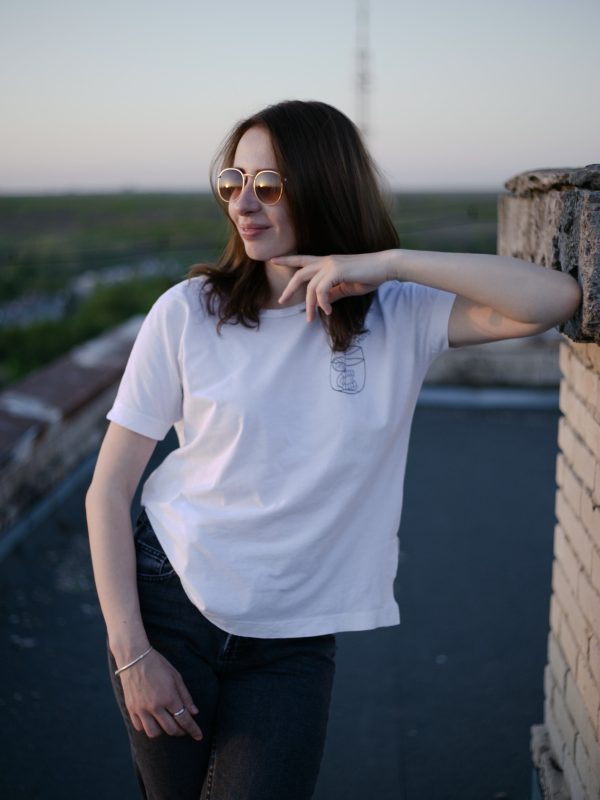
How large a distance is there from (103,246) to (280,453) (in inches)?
1513

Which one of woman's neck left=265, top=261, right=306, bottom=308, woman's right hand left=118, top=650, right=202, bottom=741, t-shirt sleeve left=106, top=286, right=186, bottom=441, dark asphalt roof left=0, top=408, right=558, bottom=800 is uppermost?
woman's neck left=265, top=261, right=306, bottom=308

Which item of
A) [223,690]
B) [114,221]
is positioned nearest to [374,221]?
[223,690]

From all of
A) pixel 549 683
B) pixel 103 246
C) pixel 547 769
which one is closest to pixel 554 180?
pixel 549 683

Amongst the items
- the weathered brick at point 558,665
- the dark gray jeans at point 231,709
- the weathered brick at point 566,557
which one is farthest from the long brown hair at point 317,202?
the weathered brick at point 558,665

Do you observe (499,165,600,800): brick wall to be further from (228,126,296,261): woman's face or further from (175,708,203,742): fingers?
(175,708,203,742): fingers

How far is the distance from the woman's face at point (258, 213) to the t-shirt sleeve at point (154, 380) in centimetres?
23

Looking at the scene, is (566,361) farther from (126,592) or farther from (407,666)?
(407,666)

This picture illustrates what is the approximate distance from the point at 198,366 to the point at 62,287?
30.7 m

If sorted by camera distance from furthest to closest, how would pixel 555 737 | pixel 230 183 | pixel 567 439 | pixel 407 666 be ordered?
1. pixel 407 666
2. pixel 555 737
3. pixel 567 439
4. pixel 230 183

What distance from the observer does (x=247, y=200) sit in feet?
5.65

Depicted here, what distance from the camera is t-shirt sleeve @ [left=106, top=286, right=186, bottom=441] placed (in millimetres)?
1679

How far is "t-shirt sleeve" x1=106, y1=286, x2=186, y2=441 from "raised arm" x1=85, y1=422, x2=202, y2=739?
0.04m

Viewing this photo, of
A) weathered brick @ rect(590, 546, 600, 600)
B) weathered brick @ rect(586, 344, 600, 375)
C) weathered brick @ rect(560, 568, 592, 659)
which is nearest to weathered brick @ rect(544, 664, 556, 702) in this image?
weathered brick @ rect(560, 568, 592, 659)

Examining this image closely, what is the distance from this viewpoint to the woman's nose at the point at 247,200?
1.72 m
